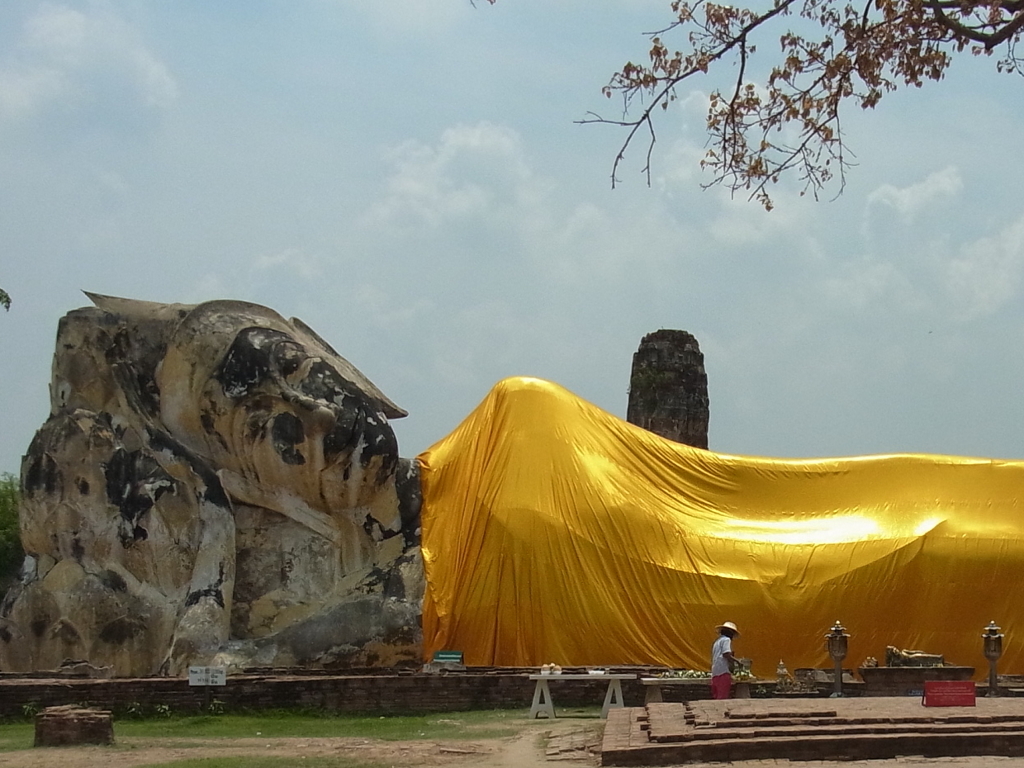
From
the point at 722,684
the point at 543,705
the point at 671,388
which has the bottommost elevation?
the point at 543,705

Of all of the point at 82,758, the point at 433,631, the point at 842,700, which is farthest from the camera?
the point at 433,631

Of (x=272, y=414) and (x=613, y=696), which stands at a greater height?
(x=272, y=414)

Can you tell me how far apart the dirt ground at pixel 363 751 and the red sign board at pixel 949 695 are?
89.2 inches

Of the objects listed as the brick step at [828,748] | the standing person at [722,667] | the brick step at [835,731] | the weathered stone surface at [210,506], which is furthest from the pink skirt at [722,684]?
the weathered stone surface at [210,506]

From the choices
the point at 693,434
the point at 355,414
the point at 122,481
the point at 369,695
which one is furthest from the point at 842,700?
the point at 693,434

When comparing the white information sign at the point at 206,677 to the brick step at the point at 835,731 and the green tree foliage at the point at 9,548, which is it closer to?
the brick step at the point at 835,731

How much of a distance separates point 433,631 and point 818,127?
9646 millimetres

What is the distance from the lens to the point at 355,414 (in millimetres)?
17938

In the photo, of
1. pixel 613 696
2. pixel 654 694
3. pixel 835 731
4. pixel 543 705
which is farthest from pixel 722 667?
pixel 835 731

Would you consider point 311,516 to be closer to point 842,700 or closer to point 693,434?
point 842,700

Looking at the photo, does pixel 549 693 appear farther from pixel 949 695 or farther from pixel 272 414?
pixel 272 414

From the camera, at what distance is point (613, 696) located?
1377 cm

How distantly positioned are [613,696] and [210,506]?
19.6ft

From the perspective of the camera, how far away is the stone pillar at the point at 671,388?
101ft
